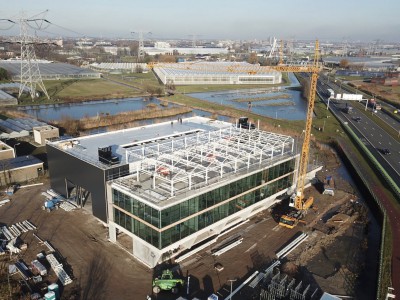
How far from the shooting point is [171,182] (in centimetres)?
1973

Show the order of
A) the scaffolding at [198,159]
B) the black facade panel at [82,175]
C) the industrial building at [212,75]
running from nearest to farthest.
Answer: the scaffolding at [198,159] < the black facade panel at [82,175] < the industrial building at [212,75]

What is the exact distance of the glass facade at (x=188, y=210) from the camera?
19297 mm

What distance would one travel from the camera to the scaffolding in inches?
848

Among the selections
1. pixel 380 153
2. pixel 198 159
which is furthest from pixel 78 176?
pixel 380 153

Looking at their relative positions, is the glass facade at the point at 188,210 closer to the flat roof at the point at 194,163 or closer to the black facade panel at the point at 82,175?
the flat roof at the point at 194,163

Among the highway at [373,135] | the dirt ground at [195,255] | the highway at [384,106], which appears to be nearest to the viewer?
the dirt ground at [195,255]

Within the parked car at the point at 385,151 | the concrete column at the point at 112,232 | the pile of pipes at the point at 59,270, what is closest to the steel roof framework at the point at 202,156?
the concrete column at the point at 112,232

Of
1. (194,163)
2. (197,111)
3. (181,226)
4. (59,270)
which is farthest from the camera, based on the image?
(197,111)

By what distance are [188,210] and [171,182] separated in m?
2.00

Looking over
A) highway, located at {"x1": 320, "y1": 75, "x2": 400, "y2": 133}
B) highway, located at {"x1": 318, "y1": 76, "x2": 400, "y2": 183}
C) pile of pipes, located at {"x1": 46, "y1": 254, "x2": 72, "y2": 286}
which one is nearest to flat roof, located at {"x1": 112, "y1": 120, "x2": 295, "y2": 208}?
pile of pipes, located at {"x1": 46, "y1": 254, "x2": 72, "y2": 286}

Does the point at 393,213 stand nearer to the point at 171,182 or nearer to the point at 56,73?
the point at 171,182

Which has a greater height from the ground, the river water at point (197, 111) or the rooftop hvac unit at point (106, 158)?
the rooftop hvac unit at point (106, 158)

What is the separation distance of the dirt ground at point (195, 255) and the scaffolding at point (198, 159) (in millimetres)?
4586

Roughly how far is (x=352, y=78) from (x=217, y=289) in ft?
375
